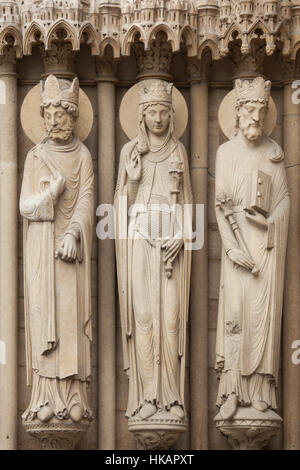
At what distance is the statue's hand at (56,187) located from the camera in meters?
17.8

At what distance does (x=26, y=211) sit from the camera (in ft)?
58.5

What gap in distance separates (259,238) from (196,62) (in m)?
1.42

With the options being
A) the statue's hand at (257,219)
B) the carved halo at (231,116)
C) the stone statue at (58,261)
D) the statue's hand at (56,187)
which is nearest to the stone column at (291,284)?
the carved halo at (231,116)

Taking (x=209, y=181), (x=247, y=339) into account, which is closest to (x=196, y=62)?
(x=209, y=181)

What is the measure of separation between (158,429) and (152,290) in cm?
96

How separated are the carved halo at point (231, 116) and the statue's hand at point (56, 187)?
1.24 m

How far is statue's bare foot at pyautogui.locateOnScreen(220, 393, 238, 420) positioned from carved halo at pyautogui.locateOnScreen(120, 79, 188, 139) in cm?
192

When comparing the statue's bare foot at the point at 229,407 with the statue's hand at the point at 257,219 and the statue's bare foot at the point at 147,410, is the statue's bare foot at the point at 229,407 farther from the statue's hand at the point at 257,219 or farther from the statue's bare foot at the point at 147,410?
the statue's hand at the point at 257,219

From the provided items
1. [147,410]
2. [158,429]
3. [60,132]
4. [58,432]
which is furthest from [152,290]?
[60,132]

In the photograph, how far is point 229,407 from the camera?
695 inches

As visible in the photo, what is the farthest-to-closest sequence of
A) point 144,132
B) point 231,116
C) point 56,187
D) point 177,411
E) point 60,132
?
point 231,116 < point 144,132 < point 60,132 < point 56,187 < point 177,411

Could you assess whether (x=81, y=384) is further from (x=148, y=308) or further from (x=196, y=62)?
(x=196, y=62)

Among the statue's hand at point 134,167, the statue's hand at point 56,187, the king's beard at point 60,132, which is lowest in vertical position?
the statue's hand at point 56,187

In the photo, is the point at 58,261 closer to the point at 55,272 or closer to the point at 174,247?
the point at 55,272
